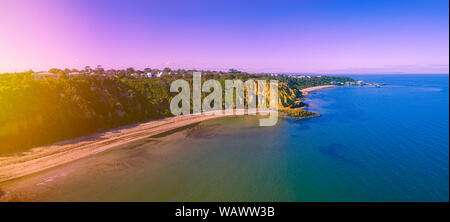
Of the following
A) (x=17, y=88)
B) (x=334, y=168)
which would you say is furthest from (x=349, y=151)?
(x=17, y=88)

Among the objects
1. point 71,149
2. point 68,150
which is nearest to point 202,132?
point 71,149

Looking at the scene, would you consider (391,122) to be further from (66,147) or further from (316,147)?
(66,147)

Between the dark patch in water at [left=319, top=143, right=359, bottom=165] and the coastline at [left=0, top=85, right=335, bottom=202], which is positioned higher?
the coastline at [left=0, top=85, right=335, bottom=202]

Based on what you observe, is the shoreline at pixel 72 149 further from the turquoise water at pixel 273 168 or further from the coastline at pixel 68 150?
the turquoise water at pixel 273 168

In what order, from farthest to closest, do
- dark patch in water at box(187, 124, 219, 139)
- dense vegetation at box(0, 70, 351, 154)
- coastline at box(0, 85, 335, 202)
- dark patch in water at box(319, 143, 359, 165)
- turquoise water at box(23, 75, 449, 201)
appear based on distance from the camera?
dark patch in water at box(187, 124, 219, 139) < dense vegetation at box(0, 70, 351, 154) < dark patch in water at box(319, 143, 359, 165) < coastline at box(0, 85, 335, 202) < turquoise water at box(23, 75, 449, 201)

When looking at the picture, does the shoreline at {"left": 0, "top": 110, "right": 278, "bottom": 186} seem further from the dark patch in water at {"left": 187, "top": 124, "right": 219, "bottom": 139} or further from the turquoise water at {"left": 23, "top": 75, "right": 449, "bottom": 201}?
the dark patch in water at {"left": 187, "top": 124, "right": 219, "bottom": 139}

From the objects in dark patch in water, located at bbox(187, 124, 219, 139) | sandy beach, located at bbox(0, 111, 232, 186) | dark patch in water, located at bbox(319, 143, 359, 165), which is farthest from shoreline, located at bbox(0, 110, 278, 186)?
dark patch in water, located at bbox(319, 143, 359, 165)

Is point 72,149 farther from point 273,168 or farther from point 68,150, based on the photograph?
point 273,168
